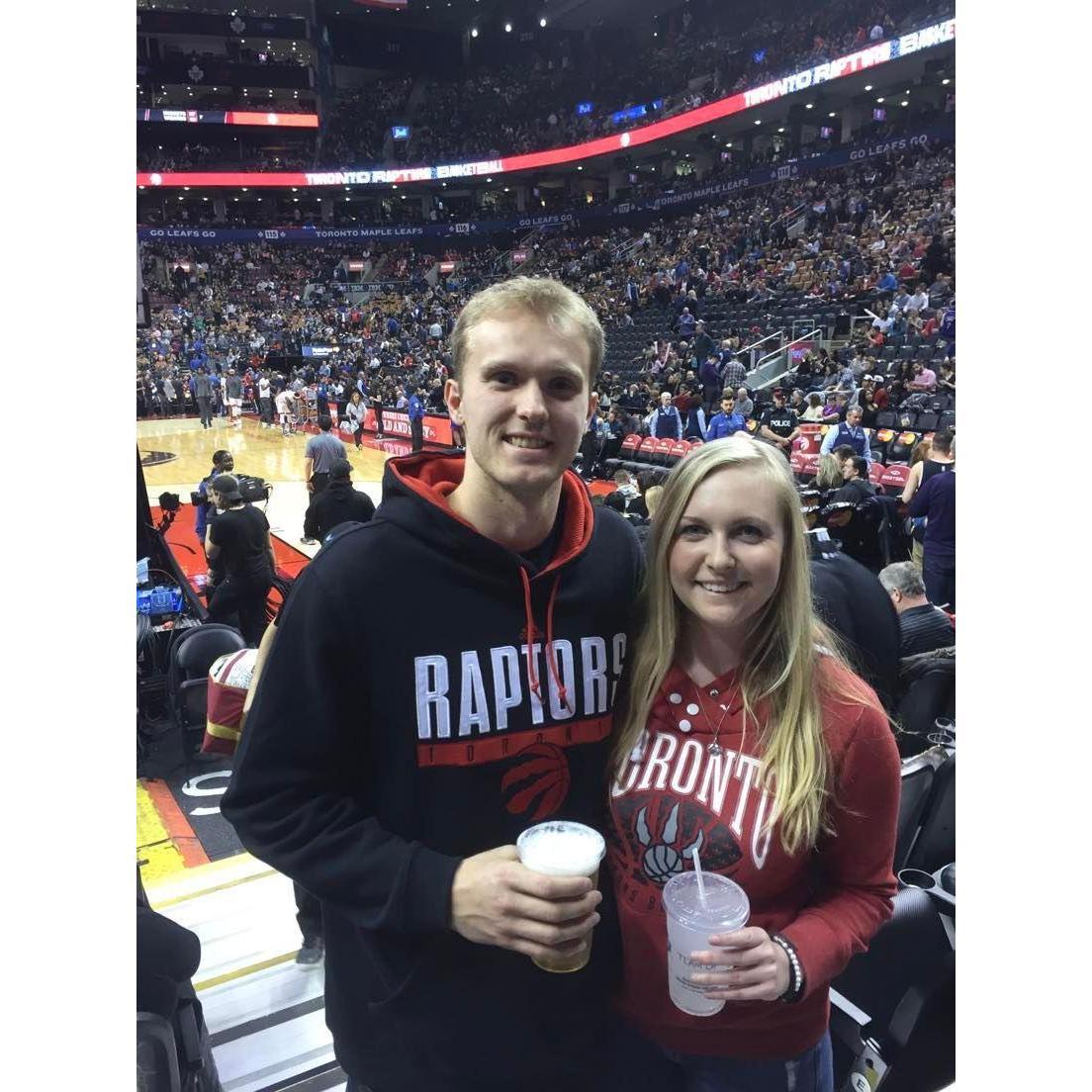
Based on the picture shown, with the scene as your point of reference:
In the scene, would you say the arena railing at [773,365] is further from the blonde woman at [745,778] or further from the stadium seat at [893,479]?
the blonde woman at [745,778]

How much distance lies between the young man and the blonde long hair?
64 mm

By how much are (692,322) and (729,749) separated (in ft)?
59.2

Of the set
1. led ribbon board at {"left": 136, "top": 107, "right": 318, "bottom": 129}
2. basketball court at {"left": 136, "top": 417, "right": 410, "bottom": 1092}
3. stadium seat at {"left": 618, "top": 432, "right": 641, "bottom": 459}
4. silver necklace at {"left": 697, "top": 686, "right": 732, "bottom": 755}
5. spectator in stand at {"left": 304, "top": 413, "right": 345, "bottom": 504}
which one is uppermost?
led ribbon board at {"left": 136, "top": 107, "right": 318, "bottom": 129}

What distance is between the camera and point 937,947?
1780 millimetres

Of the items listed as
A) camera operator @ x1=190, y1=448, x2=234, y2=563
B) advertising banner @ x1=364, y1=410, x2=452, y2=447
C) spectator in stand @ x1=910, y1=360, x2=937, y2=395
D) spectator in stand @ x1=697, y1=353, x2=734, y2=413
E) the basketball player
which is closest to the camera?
camera operator @ x1=190, y1=448, x2=234, y2=563

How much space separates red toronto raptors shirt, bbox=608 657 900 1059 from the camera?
1.29m

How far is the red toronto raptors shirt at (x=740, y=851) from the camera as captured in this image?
1.29 m

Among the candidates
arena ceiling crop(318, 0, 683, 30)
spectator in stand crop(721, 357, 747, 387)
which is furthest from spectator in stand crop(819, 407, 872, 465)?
arena ceiling crop(318, 0, 683, 30)

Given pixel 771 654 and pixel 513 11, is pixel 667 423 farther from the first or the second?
pixel 513 11

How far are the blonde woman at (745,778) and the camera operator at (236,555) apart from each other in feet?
13.2

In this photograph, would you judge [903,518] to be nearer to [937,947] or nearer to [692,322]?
[937,947]

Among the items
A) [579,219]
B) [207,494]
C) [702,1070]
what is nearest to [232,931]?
[702,1070]

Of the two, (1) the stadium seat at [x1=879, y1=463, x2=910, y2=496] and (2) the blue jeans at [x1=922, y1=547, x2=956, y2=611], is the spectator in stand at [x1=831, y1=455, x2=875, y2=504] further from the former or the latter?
(1) the stadium seat at [x1=879, y1=463, x2=910, y2=496]
